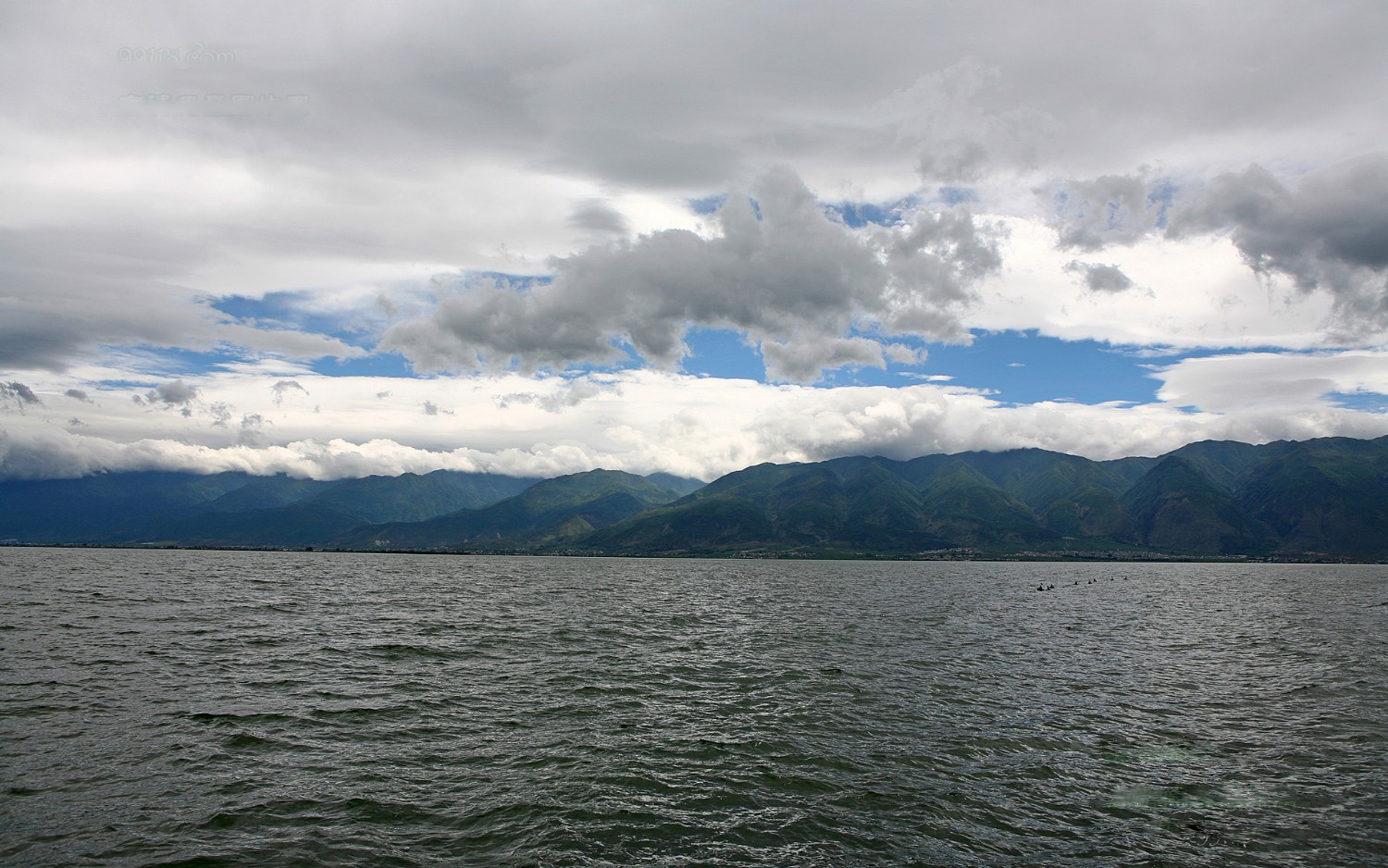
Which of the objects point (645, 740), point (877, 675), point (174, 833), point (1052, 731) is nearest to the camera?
point (174, 833)

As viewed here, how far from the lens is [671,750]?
3100 centimetres

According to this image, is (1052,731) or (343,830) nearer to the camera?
(343,830)

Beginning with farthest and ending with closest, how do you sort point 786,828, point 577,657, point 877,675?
1. point 577,657
2. point 877,675
3. point 786,828

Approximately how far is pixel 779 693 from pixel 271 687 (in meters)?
30.9

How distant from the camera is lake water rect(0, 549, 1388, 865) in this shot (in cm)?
2152

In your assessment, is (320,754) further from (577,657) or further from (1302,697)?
(1302,697)

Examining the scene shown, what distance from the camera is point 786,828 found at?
22875 millimetres

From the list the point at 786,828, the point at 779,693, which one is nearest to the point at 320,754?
the point at 786,828

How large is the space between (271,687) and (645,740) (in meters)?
24.6

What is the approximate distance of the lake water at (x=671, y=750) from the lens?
21516 millimetres

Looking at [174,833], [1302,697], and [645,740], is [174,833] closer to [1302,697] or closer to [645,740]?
[645,740]

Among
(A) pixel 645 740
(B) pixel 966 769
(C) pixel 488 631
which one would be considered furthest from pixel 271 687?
(B) pixel 966 769

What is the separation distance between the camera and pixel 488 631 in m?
70.2

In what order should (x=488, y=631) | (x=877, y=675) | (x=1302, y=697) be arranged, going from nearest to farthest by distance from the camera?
(x=1302, y=697) < (x=877, y=675) < (x=488, y=631)
